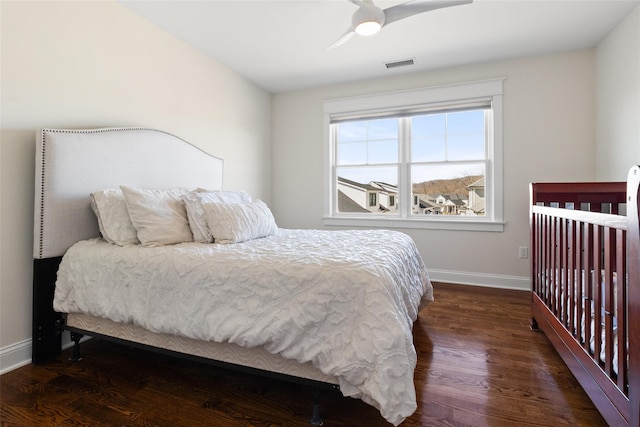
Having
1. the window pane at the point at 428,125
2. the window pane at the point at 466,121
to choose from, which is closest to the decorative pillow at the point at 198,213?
the window pane at the point at 428,125

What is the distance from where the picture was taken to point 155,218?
1.96 m

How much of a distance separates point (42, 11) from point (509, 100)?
12.7ft

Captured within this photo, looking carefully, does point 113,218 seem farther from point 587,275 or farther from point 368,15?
point 587,275

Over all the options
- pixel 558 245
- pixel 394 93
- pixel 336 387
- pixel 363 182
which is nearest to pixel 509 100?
pixel 394 93

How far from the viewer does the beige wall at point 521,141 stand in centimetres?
309

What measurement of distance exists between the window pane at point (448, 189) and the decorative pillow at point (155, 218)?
2617mm

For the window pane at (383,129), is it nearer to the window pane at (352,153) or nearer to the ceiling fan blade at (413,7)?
the window pane at (352,153)

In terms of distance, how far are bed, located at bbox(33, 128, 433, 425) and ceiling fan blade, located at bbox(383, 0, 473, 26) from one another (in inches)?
58.1

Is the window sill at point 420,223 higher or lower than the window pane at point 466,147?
lower

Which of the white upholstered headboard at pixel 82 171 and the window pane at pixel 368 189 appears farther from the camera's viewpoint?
the window pane at pixel 368 189

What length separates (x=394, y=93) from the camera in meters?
3.67

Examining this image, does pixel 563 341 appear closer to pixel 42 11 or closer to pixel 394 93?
pixel 394 93

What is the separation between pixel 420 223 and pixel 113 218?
2.95 meters

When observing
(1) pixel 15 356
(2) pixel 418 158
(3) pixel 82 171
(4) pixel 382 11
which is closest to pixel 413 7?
(4) pixel 382 11
